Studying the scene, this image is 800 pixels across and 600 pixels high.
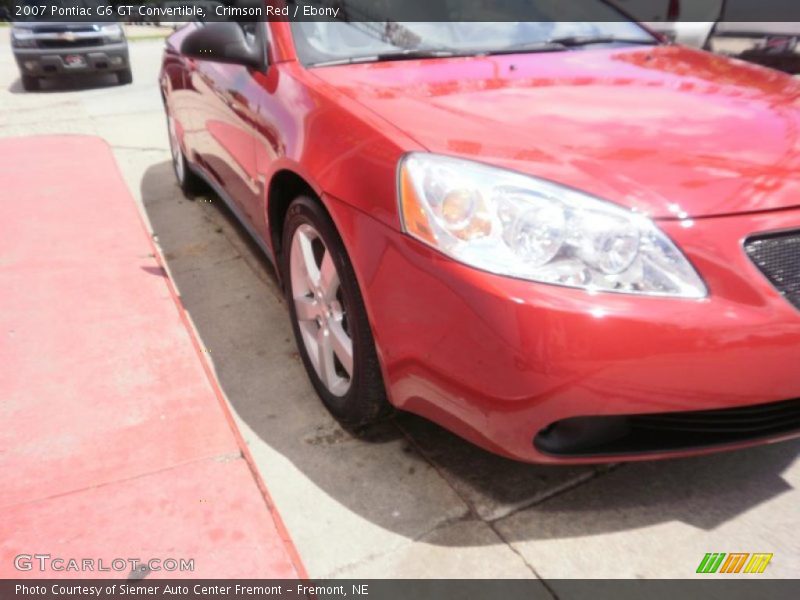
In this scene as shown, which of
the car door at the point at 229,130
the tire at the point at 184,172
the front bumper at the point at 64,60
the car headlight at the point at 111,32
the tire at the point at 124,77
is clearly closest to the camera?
the car door at the point at 229,130

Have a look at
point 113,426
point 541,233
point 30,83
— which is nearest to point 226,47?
point 113,426

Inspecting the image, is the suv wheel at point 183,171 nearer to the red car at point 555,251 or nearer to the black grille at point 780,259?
the red car at point 555,251

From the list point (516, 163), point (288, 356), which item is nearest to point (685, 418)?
point (516, 163)

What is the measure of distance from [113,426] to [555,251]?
1648 mm

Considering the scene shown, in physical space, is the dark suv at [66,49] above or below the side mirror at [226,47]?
below

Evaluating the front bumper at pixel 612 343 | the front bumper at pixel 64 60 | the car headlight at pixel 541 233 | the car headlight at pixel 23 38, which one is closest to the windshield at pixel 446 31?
the car headlight at pixel 541 233

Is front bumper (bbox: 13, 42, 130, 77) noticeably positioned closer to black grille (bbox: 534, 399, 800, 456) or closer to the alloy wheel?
the alloy wheel

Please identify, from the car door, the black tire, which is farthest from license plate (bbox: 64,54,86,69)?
the car door

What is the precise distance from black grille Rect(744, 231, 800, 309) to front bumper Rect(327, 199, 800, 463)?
24mm

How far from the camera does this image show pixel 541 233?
5.65 ft

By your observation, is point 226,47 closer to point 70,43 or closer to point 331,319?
point 331,319

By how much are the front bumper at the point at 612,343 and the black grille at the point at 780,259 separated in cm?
2

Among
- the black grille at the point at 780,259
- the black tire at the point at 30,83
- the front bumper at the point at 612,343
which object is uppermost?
the black grille at the point at 780,259

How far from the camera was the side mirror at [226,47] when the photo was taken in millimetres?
2723
